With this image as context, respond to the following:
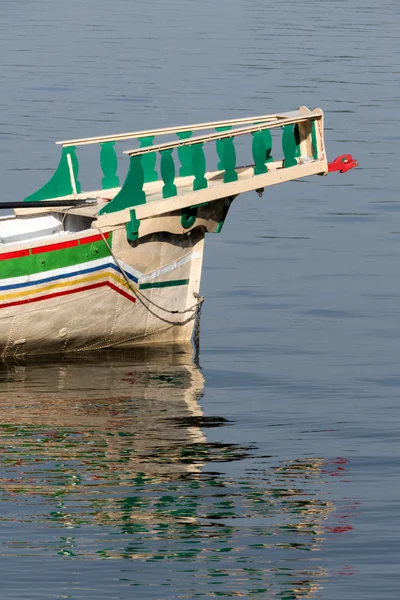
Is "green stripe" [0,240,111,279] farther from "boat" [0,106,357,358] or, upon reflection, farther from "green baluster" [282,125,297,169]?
"green baluster" [282,125,297,169]

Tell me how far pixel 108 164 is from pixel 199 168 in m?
2.15

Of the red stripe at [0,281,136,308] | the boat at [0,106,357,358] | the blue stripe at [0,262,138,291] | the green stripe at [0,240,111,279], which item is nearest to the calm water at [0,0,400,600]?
the boat at [0,106,357,358]

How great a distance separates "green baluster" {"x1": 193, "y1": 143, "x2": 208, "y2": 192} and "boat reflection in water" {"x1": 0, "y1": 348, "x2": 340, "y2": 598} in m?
2.68

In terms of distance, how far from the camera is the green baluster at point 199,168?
17.8 meters

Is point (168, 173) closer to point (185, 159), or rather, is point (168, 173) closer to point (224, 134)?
point (224, 134)

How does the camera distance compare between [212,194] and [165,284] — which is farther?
[165,284]

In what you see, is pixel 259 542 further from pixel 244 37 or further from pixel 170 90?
pixel 244 37

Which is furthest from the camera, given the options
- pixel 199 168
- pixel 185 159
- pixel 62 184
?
pixel 62 184

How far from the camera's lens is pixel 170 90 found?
4275cm

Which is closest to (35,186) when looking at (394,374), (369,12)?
(394,374)

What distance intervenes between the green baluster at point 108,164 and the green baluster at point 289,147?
2.50m

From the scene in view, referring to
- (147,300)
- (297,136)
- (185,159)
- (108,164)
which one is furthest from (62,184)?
(297,136)

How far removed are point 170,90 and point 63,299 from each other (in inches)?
1021

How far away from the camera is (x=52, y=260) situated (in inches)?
675
